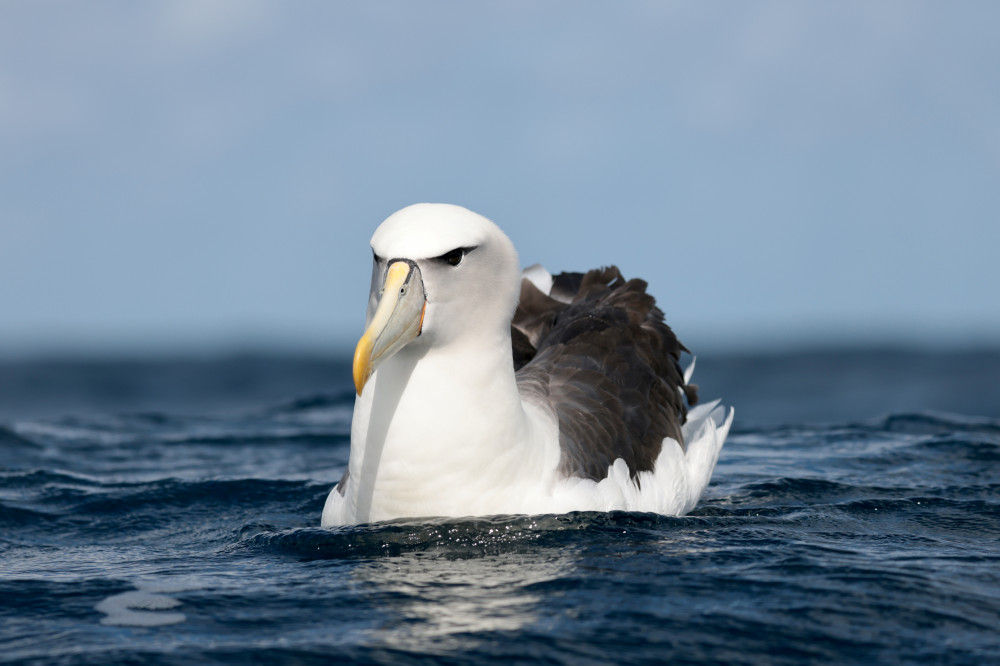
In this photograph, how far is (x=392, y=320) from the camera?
17.2 ft

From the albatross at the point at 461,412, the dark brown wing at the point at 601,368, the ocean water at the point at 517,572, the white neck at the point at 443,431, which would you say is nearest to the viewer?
the ocean water at the point at 517,572

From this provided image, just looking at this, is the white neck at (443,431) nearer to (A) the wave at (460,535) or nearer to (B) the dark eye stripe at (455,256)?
(A) the wave at (460,535)

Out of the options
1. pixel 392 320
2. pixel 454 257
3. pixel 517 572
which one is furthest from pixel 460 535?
pixel 454 257

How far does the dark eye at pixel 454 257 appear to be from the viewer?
217 inches

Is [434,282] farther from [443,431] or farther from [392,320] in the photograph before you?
[443,431]

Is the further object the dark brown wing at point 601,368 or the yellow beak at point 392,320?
the dark brown wing at point 601,368

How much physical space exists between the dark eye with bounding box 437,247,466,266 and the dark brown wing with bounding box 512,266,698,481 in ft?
4.38

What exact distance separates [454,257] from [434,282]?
0.58 feet

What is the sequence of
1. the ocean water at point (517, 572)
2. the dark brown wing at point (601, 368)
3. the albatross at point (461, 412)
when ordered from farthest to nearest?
1. the dark brown wing at point (601, 368)
2. the albatross at point (461, 412)
3. the ocean water at point (517, 572)

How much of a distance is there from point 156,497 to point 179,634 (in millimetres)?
4165

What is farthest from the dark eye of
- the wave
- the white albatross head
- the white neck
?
the wave

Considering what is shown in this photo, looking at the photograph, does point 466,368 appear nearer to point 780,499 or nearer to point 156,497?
point 780,499

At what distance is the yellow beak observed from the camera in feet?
17.0

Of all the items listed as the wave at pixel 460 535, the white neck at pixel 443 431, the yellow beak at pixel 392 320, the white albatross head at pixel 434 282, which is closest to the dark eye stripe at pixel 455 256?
the white albatross head at pixel 434 282
